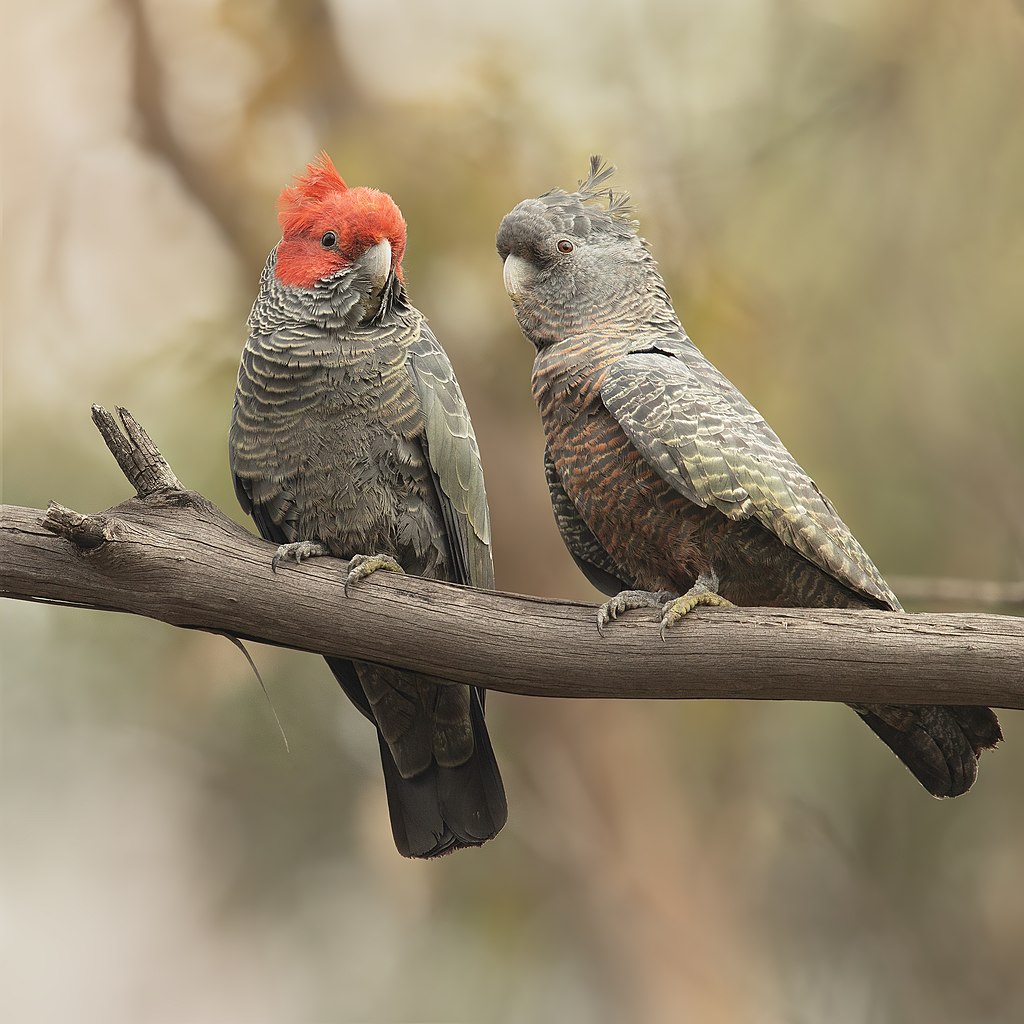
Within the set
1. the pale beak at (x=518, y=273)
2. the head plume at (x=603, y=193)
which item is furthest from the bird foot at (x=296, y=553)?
the head plume at (x=603, y=193)

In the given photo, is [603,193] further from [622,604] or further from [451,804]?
[451,804]

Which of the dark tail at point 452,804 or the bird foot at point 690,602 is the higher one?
the bird foot at point 690,602

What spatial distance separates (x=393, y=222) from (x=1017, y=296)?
12.4ft

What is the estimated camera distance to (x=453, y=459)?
9.36 feet

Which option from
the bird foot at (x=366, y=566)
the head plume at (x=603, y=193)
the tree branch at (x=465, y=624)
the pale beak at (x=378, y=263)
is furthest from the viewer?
the head plume at (x=603, y=193)

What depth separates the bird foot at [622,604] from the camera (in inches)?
93.8

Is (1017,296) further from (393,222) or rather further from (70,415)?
(70,415)

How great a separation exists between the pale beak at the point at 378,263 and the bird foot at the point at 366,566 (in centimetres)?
70

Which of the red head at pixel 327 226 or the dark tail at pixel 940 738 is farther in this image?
the red head at pixel 327 226

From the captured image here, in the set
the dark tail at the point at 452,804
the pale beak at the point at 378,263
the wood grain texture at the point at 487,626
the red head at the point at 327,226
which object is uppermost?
the red head at the point at 327,226

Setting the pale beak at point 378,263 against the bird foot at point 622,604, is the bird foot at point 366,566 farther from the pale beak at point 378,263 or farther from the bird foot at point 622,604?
the pale beak at point 378,263

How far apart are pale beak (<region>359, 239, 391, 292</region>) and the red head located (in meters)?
0.02

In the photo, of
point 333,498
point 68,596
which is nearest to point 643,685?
point 333,498

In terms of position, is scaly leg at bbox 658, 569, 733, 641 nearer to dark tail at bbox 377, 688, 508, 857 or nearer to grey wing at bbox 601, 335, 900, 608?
grey wing at bbox 601, 335, 900, 608
